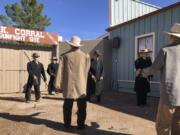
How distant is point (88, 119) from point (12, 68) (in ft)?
23.1

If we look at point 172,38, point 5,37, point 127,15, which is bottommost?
point 172,38

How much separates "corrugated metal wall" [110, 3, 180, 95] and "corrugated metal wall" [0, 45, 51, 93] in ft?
13.5

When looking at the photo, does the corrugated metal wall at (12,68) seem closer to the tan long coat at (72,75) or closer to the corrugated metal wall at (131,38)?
the corrugated metal wall at (131,38)

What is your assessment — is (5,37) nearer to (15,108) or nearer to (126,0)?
(15,108)

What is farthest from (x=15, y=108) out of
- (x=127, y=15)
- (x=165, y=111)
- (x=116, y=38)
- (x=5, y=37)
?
(x=127, y=15)

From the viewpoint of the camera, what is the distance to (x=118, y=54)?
13156 mm

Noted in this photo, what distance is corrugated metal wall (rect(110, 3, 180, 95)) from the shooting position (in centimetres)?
1011

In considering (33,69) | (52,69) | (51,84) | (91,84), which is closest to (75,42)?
(91,84)

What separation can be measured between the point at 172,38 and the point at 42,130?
123 inches

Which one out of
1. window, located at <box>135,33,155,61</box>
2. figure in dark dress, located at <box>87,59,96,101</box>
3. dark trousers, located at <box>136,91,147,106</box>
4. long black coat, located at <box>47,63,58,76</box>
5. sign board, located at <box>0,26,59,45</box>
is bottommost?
dark trousers, located at <box>136,91,147,106</box>

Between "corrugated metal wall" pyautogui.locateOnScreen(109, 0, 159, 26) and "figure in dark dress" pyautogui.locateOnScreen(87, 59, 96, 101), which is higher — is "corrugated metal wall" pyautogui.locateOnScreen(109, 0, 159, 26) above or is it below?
above

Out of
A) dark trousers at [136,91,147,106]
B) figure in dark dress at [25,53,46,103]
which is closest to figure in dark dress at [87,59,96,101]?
dark trousers at [136,91,147,106]

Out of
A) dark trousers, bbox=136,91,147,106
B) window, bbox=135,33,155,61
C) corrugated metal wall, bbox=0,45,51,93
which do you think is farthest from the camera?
corrugated metal wall, bbox=0,45,51,93

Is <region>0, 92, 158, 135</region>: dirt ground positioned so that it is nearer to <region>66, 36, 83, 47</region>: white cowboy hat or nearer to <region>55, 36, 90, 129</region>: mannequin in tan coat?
<region>55, 36, 90, 129</region>: mannequin in tan coat
